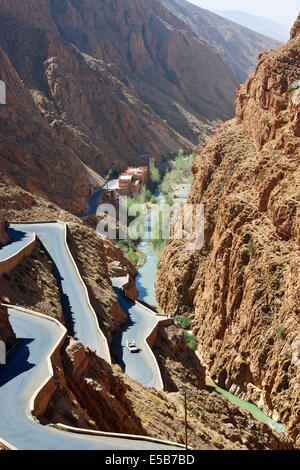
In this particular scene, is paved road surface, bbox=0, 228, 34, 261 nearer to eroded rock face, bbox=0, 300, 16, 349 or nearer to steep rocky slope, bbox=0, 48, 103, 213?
eroded rock face, bbox=0, 300, 16, 349

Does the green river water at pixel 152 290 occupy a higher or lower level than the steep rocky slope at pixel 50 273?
lower

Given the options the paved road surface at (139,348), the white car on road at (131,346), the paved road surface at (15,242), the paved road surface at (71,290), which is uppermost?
the paved road surface at (15,242)

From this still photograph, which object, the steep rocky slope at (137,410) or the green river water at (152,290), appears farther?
the green river water at (152,290)

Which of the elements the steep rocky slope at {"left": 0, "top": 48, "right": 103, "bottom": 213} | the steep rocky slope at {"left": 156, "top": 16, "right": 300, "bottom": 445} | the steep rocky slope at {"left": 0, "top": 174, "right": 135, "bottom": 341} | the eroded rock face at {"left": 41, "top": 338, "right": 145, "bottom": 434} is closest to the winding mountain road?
the eroded rock face at {"left": 41, "top": 338, "right": 145, "bottom": 434}

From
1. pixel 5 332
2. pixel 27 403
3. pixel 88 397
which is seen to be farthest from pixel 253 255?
pixel 27 403

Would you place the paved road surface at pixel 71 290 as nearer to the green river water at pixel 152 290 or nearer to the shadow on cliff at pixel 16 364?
the shadow on cliff at pixel 16 364

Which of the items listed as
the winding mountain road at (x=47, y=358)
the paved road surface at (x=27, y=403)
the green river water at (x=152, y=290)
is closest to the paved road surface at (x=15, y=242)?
the winding mountain road at (x=47, y=358)
